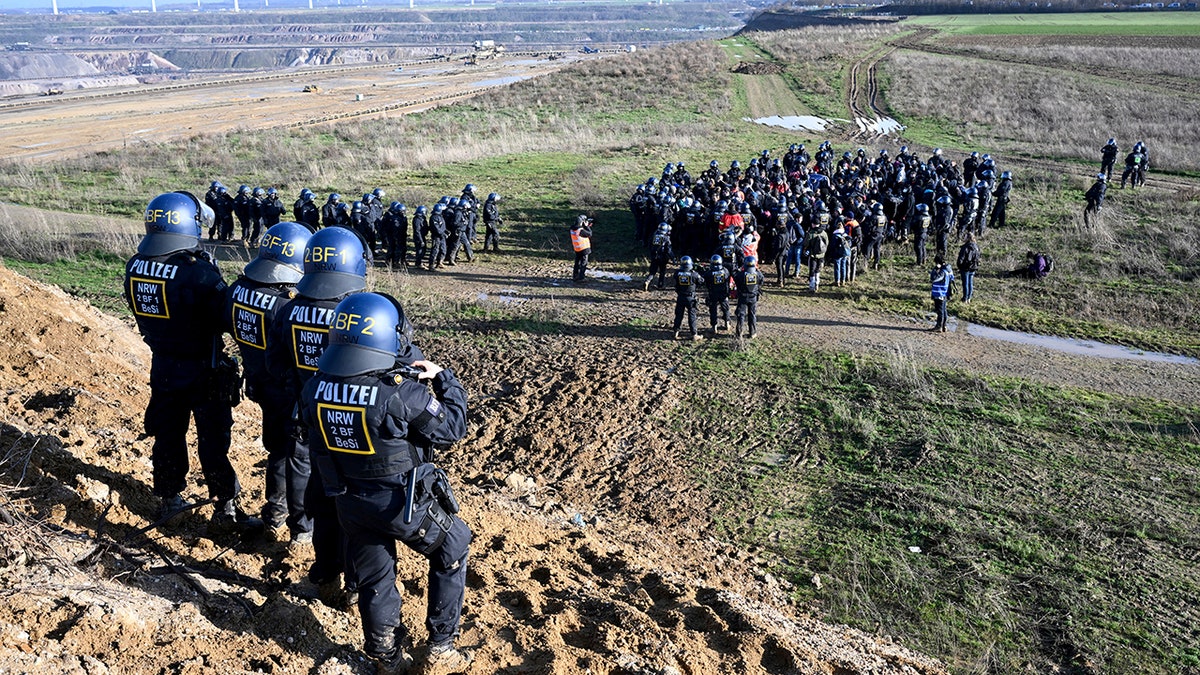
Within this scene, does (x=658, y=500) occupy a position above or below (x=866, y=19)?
below

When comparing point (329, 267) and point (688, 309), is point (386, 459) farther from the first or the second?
point (688, 309)

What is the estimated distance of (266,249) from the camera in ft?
21.0

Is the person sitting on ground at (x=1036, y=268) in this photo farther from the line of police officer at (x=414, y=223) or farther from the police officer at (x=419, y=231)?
the police officer at (x=419, y=231)

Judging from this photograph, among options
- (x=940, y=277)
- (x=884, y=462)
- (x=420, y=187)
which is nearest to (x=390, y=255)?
(x=420, y=187)

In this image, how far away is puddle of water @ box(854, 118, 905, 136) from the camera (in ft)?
127

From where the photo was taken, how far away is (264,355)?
617 centimetres

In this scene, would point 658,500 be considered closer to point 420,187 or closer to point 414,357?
point 414,357

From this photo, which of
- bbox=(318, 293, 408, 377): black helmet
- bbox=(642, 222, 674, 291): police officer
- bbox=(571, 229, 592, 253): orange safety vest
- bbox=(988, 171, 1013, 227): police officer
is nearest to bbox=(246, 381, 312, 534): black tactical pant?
bbox=(318, 293, 408, 377): black helmet

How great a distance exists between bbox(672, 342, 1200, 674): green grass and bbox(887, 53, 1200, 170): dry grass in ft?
71.3

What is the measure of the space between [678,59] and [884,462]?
50.6 m

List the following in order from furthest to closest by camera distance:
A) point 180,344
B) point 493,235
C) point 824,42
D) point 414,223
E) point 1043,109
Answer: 1. point 824,42
2. point 1043,109
3. point 493,235
4. point 414,223
5. point 180,344

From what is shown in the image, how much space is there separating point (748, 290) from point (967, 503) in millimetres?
5800

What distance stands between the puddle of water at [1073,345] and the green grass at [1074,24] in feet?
191

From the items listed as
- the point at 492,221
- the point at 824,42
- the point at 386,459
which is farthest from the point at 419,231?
the point at 824,42
